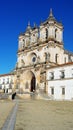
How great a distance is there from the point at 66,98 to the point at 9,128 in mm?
35554

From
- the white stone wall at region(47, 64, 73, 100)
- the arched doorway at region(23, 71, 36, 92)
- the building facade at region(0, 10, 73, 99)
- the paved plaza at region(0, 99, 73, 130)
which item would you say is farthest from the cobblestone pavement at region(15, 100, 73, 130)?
the arched doorway at region(23, 71, 36, 92)

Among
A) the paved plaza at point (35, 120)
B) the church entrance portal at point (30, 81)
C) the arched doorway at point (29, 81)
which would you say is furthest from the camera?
the arched doorway at point (29, 81)

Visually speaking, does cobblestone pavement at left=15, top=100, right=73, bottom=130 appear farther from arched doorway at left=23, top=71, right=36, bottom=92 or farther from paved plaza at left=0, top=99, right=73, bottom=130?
arched doorway at left=23, top=71, right=36, bottom=92

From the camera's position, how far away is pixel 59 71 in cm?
4622

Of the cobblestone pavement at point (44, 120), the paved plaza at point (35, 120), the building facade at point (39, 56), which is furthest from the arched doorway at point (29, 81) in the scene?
the cobblestone pavement at point (44, 120)

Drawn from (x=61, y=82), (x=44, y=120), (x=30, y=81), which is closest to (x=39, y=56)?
(x=30, y=81)

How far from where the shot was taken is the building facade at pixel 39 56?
54.1 metres

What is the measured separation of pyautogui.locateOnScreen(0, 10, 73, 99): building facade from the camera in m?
54.1

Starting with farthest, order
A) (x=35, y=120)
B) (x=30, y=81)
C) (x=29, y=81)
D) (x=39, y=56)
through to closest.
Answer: (x=29, y=81)
(x=30, y=81)
(x=39, y=56)
(x=35, y=120)

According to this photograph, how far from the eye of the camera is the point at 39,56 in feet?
190

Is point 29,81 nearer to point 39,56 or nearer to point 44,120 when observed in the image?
point 39,56

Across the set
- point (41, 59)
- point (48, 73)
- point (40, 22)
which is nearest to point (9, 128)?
point (48, 73)

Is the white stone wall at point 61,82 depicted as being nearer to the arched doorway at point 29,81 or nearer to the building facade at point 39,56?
the building facade at point 39,56

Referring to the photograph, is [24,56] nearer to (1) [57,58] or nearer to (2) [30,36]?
(2) [30,36]
